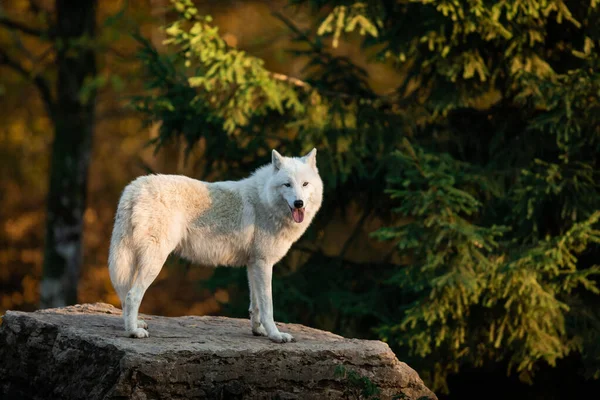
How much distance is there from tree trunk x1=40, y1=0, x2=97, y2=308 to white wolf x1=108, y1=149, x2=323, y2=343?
23.5ft

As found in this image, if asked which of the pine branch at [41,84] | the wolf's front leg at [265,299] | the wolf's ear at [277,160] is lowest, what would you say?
the wolf's front leg at [265,299]

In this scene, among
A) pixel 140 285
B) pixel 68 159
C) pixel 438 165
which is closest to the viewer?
pixel 140 285

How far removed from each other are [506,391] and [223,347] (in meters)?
5.56

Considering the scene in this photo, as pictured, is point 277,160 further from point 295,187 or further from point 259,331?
point 259,331

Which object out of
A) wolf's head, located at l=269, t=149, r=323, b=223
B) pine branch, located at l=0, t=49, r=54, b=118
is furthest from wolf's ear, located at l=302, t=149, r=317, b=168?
pine branch, located at l=0, t=49, r=54, b=118

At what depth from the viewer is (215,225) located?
6.55m

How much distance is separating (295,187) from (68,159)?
26.9ft

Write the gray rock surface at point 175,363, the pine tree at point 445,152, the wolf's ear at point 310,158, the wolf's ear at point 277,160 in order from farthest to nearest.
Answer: the pine tree at point 445,152
the wolf's ear at point 310,158
the wolf's ear at point 277,160
the gray rock surface at point 175,363

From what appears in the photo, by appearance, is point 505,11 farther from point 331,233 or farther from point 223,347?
point 223,347

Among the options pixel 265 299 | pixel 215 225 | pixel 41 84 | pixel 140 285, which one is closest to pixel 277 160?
pixel 215 225

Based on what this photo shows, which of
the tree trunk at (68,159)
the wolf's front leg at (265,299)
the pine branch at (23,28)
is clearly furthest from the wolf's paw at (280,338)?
the pine branch at (23,28)

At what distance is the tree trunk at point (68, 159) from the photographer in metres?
13.4

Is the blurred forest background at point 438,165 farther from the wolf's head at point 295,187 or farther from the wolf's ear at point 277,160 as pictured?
the wolf's ear at point 277,160

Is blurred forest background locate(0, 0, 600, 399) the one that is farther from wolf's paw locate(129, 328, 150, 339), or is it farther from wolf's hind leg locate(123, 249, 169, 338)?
wolf's paw locate(129, 328, 150, 339)
